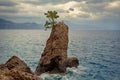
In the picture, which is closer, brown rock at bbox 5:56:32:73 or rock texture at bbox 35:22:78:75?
brown rock at bbox 5:56:32:73

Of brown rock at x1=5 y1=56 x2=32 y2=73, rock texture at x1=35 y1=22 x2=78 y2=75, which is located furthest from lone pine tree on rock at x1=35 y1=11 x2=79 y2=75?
brown rock at x1=5 y1=56 x2=32 y2=73

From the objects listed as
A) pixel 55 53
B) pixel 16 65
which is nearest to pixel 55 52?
pixel 55 53

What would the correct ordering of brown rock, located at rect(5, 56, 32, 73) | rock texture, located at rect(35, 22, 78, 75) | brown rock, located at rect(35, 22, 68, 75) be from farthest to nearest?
brown rock, located at rect(35, 22, 68, 75), rock texture, located at rect(35, 22, 78, 75), brown rock, located at rect(5, 56, 32, 73)

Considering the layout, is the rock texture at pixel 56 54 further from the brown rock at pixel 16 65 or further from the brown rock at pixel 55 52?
the brown rock at pixel 16 65

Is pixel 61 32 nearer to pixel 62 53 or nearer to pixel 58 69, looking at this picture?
pixel 62 53

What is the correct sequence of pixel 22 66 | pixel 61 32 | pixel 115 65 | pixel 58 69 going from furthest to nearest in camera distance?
pixel 115 65
pixel 61 32
pixel 58 69
pixel 22 66

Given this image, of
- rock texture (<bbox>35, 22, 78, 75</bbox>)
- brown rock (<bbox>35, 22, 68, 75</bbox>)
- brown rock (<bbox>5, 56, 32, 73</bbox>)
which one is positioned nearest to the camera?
brown rock (<bbox>5, 56, 32, 73</bbox>)

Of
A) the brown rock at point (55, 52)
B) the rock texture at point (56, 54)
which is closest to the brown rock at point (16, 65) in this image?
the rock texture at point (56, 54)

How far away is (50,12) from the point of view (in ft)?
253

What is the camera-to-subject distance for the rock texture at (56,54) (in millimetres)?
68562

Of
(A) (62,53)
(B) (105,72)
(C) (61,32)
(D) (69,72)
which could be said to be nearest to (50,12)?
(C) (61,32)

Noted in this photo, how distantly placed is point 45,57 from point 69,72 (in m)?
8.26

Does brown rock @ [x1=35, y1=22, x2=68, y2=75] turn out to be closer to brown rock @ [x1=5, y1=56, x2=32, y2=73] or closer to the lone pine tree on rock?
the lone pine tree on rock

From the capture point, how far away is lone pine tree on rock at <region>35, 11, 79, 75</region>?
225 ft
